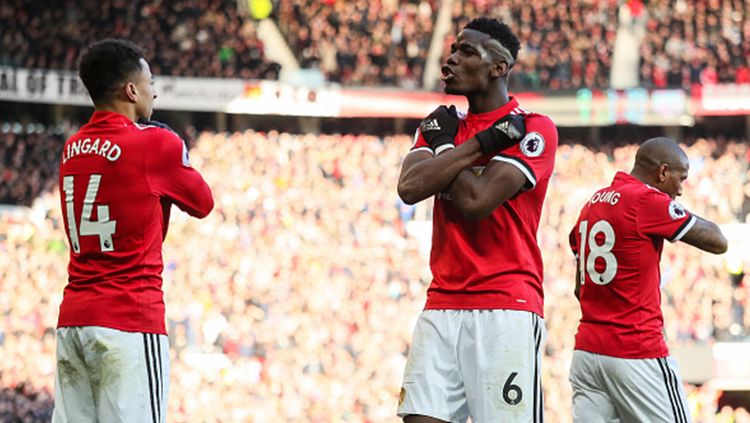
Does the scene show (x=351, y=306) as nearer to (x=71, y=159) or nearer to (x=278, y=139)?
Result: (x=278, y=139)

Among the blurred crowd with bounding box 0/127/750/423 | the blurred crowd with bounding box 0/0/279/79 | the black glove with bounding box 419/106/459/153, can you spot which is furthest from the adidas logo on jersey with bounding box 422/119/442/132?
the blurred crowd with bounding box 0/0/279/79

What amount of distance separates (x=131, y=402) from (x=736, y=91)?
22734 millimetres

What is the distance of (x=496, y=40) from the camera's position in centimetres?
443

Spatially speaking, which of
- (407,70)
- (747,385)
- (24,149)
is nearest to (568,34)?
(407,70)

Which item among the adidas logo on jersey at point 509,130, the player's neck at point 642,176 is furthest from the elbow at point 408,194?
the player's neck at point 642,176

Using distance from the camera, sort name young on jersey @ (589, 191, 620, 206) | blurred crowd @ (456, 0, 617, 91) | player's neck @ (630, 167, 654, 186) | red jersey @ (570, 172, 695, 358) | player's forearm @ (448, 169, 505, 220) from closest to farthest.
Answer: player's forearm @ (448, 169, 505, 220) → red jersey @ (570, 172, 695, 358) → name young on jersey @ (589, 191, 620, 206) → player's neck @ (630, 167, 654, 186) → blurred crowd @ (456, 0, 617, 91)

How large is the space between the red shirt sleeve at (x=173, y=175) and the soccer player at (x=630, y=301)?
84.4 inches

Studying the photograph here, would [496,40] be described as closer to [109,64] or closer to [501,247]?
[501,247]

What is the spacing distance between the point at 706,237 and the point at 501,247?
5.20ft

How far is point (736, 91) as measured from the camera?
25031 millimetres

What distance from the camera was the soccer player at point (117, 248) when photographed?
4.35 metres

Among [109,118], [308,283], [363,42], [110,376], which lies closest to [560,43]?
[363,42]

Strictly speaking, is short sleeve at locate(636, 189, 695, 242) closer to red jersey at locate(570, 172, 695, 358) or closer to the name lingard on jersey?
red jersey at locate(570, 172, 695, 358)

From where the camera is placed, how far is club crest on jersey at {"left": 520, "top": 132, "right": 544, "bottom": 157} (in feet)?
14.1
